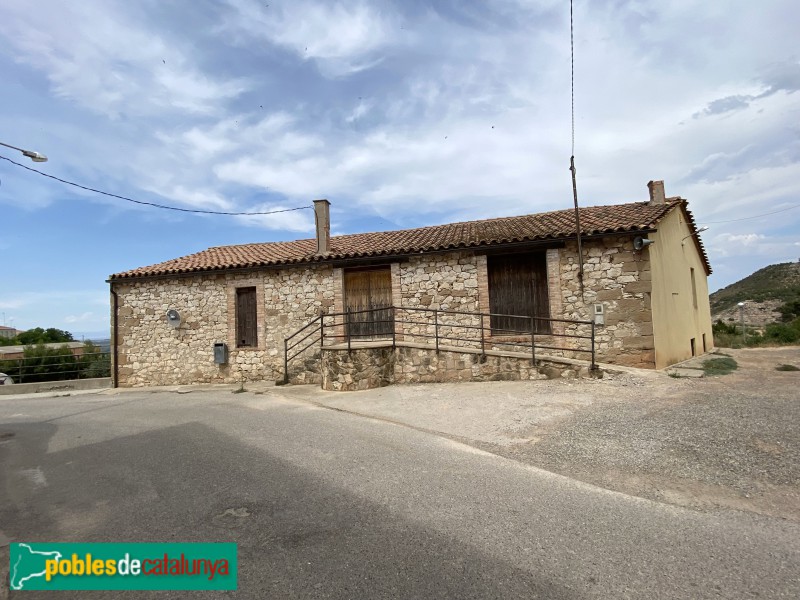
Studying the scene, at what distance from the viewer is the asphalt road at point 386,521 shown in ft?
8.83

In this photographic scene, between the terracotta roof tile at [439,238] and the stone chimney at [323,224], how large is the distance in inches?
10.4

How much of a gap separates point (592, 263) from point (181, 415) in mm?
9446

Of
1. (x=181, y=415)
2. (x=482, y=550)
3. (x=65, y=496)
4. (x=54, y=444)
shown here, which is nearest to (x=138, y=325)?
(x=181, y=415)

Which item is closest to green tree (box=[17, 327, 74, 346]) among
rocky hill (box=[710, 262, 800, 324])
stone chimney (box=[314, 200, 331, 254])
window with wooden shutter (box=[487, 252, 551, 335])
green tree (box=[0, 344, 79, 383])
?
green tree (box=[0, 344, 79, 383])

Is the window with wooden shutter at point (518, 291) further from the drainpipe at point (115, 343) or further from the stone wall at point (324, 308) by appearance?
the drainpipe at point (115, 343)

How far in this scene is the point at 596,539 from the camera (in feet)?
10.4

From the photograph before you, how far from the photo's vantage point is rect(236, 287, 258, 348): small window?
13.7 m

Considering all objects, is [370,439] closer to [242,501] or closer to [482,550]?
[242,501]

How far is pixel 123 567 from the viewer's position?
120 inches

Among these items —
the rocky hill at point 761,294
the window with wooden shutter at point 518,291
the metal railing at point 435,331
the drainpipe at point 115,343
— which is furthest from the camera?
the rocky hill at point 761,294

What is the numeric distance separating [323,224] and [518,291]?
6.25 m

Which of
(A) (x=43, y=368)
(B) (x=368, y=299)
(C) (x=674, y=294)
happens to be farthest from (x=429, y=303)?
(A) (x=43, y=368)

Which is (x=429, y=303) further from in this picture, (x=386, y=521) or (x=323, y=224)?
(x=386, y=521)

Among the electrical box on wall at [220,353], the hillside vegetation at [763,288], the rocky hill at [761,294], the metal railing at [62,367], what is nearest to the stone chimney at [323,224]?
the electrical box on wall at [220,353]
